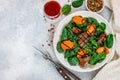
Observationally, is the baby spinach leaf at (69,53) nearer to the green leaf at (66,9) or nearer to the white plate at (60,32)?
the white plate at (60,32)

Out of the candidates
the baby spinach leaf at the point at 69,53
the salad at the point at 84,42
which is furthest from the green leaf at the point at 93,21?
the baby spinach leaf at the point at 69,53

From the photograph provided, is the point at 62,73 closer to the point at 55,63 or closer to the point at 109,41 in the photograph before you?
the point at 55,63

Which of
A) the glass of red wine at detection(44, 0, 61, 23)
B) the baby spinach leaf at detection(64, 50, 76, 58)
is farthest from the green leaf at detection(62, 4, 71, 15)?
the baby spinach leaf at detection(64, 50, 76, 58)

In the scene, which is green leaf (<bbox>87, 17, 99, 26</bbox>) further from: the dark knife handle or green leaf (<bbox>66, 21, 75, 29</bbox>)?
the dark knife handle

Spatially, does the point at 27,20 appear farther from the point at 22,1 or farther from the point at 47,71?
the point at 47,71

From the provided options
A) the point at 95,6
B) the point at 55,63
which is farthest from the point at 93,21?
the point at 55,63
